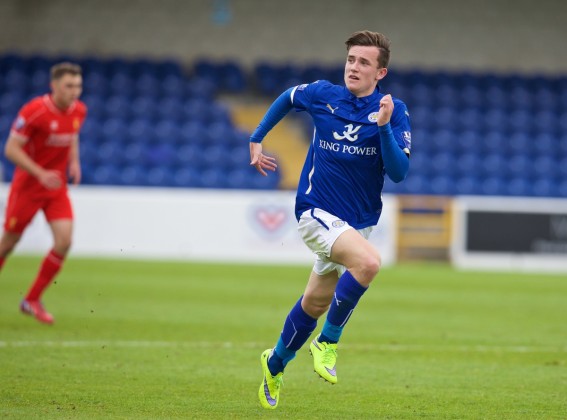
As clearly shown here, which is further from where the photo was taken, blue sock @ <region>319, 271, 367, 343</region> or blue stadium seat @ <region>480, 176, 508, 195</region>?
blue stadium seat @ <region>480, 176, 508, 195</region>

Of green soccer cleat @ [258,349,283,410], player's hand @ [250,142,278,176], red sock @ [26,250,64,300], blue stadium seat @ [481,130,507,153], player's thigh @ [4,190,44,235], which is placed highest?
player's hand @ [250,142,278,176]

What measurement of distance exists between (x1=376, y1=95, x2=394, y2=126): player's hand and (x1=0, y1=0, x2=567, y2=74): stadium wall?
2086 cm

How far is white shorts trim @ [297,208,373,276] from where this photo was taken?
5.99 meters

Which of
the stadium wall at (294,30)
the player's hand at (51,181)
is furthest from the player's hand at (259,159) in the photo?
the stadium wall at (294,30)

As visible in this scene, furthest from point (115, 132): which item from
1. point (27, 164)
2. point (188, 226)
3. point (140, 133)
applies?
point (27, 164)

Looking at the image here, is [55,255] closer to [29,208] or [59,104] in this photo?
[29,208]

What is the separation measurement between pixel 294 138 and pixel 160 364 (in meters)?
18.0

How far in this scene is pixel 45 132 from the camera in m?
9.88

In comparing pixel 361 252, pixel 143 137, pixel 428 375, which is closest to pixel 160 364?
pixel 428 375

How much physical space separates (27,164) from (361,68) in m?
4.28

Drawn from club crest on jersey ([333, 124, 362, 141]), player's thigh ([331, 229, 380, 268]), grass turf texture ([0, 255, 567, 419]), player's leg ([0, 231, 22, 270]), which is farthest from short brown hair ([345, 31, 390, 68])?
player's leg ([0, 231, 22, 270])

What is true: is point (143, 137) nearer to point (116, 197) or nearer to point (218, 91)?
point (218, 91)

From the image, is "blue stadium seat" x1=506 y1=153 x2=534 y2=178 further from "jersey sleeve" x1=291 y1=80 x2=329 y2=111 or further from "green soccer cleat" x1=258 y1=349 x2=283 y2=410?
"green soccer cleat" x1=258 y1=349 x2=283 y2=410

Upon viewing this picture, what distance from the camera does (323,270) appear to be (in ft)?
20.4
